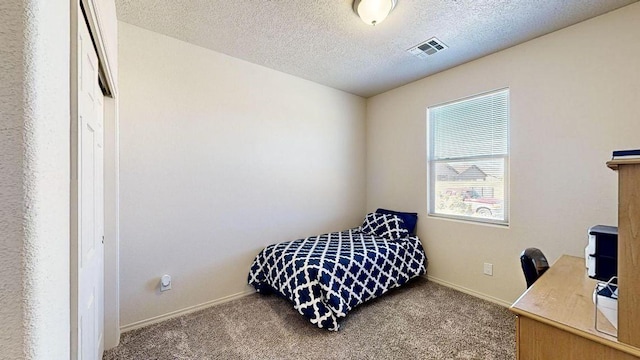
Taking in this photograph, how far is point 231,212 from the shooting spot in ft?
8.96

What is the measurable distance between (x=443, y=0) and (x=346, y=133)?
6.83ft

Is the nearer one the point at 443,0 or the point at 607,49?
the point at 443,0

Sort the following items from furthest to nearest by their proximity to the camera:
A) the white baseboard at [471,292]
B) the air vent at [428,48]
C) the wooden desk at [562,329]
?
the white baseboard at [471,292] < the air vent at [428,48] < the wooden desk at [562,329]

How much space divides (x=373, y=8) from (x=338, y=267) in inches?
82.1

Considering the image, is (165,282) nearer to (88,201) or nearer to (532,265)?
(88,201)

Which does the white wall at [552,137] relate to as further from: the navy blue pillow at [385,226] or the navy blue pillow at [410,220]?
the navy blue pillow at [385,226]

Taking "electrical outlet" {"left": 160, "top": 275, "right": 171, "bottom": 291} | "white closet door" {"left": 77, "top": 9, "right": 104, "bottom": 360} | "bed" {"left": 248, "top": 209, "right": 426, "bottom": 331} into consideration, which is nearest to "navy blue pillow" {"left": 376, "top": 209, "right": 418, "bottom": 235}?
"bed" {"left": 248, "top": 209, "right": 426, "bottom": 331}

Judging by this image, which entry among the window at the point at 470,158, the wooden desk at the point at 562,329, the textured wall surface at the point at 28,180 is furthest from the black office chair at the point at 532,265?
the textured wall surface at the point at 28,180

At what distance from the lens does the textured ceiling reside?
6.43 ft

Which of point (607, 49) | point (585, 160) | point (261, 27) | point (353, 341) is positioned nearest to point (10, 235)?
point (353, 341)

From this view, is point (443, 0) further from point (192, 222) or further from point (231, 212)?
point (192, 222)

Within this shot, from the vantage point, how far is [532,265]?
165cm

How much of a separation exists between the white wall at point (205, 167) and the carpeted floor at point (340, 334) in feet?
1.01

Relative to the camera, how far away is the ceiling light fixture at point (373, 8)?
6.01ft
